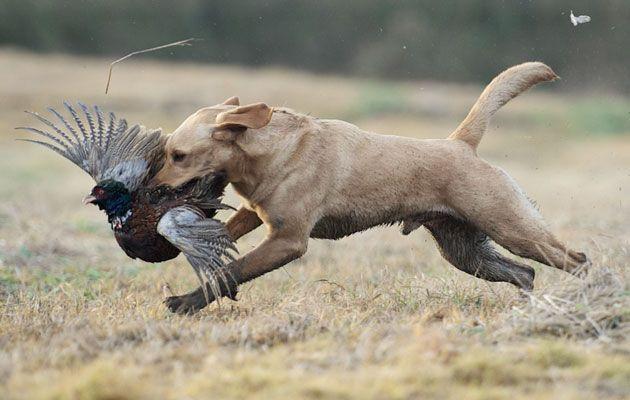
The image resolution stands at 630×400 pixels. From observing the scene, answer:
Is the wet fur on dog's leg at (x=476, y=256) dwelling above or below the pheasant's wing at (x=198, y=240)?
below

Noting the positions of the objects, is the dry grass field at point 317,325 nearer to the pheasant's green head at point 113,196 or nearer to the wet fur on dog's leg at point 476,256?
the wet fur on dog's leg at point 476,256

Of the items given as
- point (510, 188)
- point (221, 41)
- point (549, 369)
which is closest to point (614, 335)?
point (549, 369)

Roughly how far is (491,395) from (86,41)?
30.7 meters

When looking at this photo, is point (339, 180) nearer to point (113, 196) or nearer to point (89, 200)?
point (113, 196)

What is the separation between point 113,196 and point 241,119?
935mm

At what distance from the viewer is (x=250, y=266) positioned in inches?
246

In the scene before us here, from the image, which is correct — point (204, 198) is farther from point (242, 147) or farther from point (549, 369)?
point (549, 369)

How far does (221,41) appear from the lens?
1300 inches

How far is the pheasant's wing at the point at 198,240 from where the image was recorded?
602cm

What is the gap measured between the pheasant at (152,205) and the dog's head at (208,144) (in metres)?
0.07

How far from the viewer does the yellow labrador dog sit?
20.7 feet

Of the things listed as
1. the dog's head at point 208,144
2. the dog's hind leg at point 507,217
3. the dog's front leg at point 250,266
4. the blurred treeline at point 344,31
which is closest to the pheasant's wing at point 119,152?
the dog's head at point 208,144

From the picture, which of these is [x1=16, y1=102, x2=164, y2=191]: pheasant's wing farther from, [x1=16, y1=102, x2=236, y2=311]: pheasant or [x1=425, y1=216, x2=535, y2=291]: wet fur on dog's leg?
[x1=425, y1=216, x2=535, y2=291]: wet fur on dog's leg

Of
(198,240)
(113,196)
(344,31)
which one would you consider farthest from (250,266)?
(344,31)
